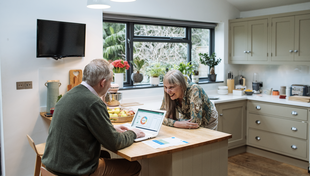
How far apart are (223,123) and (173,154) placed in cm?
244

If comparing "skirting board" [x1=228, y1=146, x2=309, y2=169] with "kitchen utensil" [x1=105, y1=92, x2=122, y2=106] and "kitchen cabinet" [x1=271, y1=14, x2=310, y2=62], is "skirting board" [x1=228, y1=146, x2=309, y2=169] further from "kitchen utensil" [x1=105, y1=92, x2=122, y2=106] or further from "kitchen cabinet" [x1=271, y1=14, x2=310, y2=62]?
"kitchen utensil" [x1=105, y1=92, x2=122, y2=106]

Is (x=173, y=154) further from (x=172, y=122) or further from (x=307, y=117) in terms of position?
(x=307, y=117)

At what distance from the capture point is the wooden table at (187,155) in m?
1.97

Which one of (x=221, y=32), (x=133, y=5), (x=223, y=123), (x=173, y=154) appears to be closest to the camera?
(x=173, y=154)

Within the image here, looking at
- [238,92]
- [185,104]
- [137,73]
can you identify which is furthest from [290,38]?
[185,104]

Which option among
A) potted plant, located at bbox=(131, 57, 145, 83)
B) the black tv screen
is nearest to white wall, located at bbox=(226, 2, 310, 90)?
potted plant, located at bbox=(131, 57, 145, 83)

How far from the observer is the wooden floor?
3.74 metres

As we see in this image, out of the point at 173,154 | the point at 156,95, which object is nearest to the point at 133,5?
the point at 156,95

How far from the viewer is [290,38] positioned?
4227mm

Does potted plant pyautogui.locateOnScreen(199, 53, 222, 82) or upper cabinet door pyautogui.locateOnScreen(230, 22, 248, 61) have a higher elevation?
upper cabinet door pyautogui.locateOnScreen(230, 22, 248, 61)

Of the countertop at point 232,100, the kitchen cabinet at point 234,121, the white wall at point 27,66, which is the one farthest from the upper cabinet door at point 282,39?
the white wall at point 27,66

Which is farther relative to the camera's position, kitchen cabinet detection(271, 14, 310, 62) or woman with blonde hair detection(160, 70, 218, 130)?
kitchen cabinet detection(271, 14, 310, 62)

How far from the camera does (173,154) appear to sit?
6.64 ft

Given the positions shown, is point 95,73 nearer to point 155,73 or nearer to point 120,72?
point 120,72
